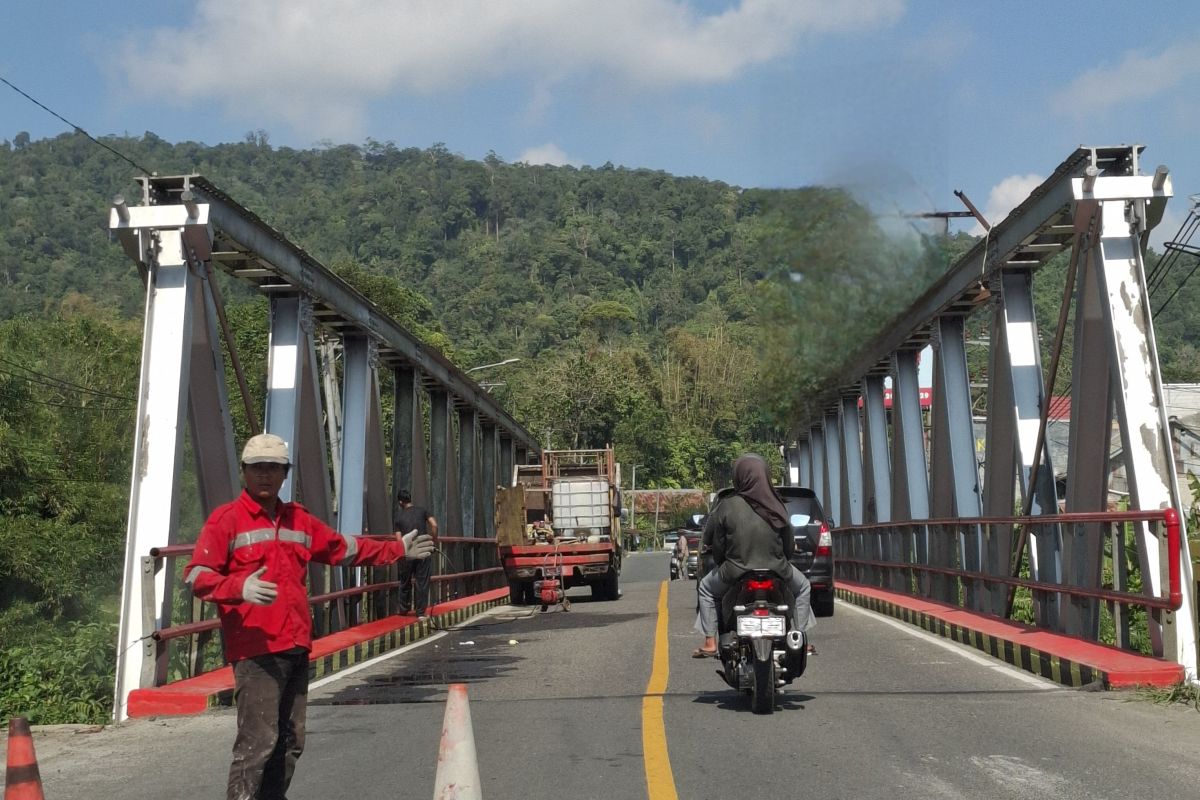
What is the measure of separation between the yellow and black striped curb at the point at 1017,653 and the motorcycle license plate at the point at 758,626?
2.62 meters

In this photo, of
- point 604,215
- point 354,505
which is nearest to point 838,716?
point 354,505

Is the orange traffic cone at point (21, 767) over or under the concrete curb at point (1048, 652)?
over

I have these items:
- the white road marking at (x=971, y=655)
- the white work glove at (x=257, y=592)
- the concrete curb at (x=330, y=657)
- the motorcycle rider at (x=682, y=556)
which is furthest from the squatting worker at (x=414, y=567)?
the motorcycle rider at (x=682, y=556)

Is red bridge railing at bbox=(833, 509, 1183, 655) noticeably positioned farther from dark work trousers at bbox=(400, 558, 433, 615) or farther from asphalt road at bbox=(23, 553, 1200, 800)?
dark work trousers at bbox=(400, 558, 433, 615)

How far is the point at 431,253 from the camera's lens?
157 m

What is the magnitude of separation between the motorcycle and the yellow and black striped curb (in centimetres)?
235

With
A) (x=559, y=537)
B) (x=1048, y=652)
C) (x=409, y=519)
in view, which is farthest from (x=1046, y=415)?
(x=559, y=537)

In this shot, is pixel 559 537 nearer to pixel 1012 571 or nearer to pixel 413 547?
pixel 1012 571

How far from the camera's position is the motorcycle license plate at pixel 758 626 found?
8.92 meters

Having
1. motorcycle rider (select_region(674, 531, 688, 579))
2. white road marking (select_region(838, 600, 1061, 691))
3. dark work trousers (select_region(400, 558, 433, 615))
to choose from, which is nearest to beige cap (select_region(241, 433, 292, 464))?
white road marking (select_region(838, 600, 1061, 691))

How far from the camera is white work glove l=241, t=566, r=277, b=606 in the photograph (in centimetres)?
545

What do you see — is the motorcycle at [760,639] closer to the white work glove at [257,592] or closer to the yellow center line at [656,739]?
the yellow center line at [656,739]

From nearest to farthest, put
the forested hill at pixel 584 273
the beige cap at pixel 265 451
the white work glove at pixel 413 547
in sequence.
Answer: the beige cap at pixel 265 451 < the white work glove at pixel 413 547 < the forested hill at pixel 584 273

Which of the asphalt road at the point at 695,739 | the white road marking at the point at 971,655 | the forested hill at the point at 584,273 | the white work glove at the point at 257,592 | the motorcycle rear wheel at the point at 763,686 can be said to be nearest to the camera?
the white work glove at the point at 257,592
